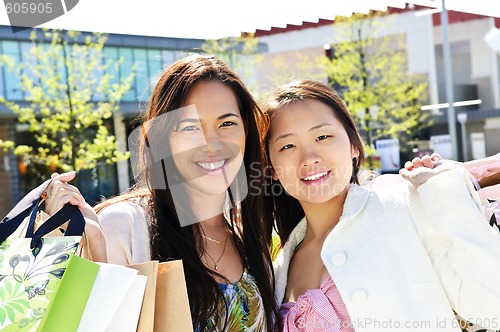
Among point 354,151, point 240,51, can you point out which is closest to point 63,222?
point 354,151

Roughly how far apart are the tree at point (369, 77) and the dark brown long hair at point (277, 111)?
13.0 m

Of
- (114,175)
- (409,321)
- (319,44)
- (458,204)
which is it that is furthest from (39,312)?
(319,44)

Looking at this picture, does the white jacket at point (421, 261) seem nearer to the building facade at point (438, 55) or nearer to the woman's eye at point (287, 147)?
the woman's eye at point (287, 147)

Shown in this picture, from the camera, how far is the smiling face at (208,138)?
8.05ft

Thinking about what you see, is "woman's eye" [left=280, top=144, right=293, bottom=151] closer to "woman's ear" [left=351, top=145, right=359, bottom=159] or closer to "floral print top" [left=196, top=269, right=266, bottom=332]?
"woman's ear" [left=351, top=145, right=359, bottom=159]

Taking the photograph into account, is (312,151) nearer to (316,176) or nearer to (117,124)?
(316,176)

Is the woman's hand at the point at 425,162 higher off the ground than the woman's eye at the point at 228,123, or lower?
lower

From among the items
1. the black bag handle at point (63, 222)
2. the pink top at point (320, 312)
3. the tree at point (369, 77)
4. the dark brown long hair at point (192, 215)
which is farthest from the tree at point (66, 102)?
the black bag handle at point (63, 222)

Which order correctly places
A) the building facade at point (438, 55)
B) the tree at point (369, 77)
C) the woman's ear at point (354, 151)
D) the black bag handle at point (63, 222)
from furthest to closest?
the building facade at point (438, 55) < the tree at point (369, 77) < the woman's ear at point (354, 151) < the black bag handle at point (63, 222)

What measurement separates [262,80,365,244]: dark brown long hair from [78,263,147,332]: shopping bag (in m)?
1.11

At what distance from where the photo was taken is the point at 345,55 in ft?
54.1

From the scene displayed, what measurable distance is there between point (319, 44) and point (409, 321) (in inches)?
944

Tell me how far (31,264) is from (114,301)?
0.26 meters

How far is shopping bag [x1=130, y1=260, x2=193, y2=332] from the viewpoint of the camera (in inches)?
72.6
